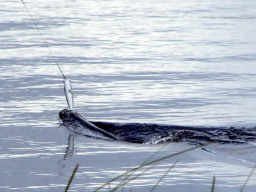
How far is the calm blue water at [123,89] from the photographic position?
6.62 meters

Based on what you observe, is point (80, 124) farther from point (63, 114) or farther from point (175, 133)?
point (175, 133)

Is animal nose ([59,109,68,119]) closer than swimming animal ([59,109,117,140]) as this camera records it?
No

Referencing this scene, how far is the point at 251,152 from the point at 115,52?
8151 mm

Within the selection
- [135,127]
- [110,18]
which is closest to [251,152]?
[135,127]

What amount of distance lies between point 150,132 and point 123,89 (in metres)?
2.70

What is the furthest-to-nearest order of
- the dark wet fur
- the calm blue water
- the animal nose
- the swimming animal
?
the animal nose, the swimming animal, the dark wet fur, the calm blue water

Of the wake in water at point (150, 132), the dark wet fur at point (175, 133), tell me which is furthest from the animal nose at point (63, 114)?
the dark wet fur at point (175, 133)

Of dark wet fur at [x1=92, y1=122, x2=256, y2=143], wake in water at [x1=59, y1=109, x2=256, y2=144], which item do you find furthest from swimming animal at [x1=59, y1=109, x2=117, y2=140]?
dark wet fur at [x1=92, y1=122, x2=256, y2=143]

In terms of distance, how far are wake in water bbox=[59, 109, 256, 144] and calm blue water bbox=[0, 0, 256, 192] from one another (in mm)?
227

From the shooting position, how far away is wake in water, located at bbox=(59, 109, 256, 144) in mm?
7953

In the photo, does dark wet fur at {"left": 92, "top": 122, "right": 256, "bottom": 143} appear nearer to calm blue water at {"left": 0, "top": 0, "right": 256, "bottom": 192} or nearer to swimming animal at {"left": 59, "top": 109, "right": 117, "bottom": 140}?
swimming animal at {"left": 59, "top": 109, "right": 117, "bottom": 140}

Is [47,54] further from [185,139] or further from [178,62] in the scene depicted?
[185,139]

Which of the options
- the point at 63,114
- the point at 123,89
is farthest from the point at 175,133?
the point at 123,89

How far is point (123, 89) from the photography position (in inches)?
430
